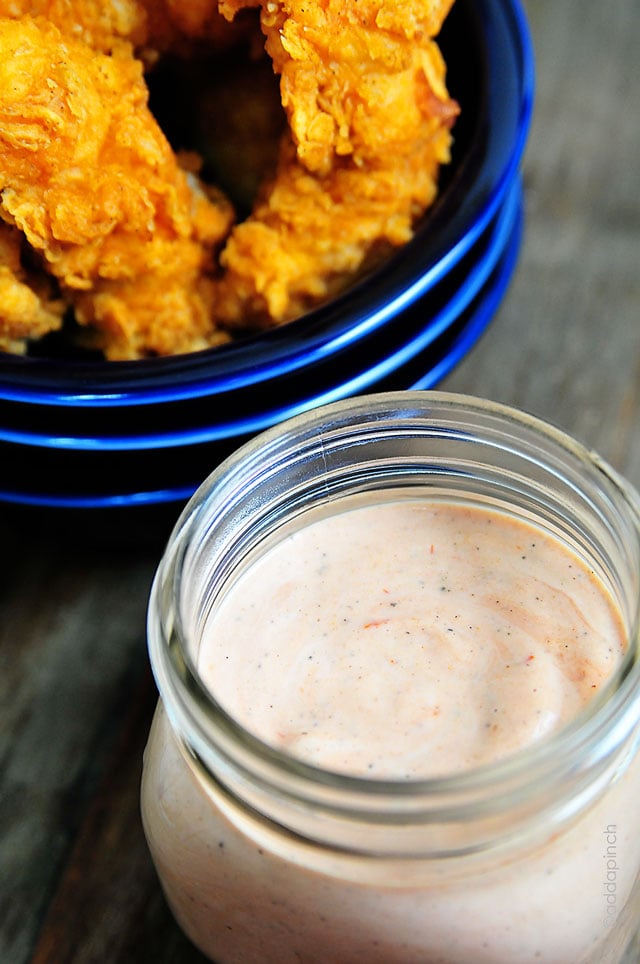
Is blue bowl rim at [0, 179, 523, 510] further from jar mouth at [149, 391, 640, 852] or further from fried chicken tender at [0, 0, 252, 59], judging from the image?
fried chicken tender at [0, 0, 252, 59]

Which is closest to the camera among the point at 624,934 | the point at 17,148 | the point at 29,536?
the point at 624,934

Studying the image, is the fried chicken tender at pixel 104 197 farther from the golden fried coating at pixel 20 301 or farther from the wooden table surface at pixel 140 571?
the wooden table surface at pixel 140 571

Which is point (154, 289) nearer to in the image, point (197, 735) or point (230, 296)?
point (230, 296)

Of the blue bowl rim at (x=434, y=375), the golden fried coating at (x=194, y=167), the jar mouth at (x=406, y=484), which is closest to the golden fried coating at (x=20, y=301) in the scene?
the golden fried coating at (x=194, y=167)

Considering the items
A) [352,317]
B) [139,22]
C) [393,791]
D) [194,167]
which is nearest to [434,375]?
[352,317]

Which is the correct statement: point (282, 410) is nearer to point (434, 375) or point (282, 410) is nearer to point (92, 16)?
point (434, 375)

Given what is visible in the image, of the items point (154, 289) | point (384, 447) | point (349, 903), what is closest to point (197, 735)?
point (349, 903)
